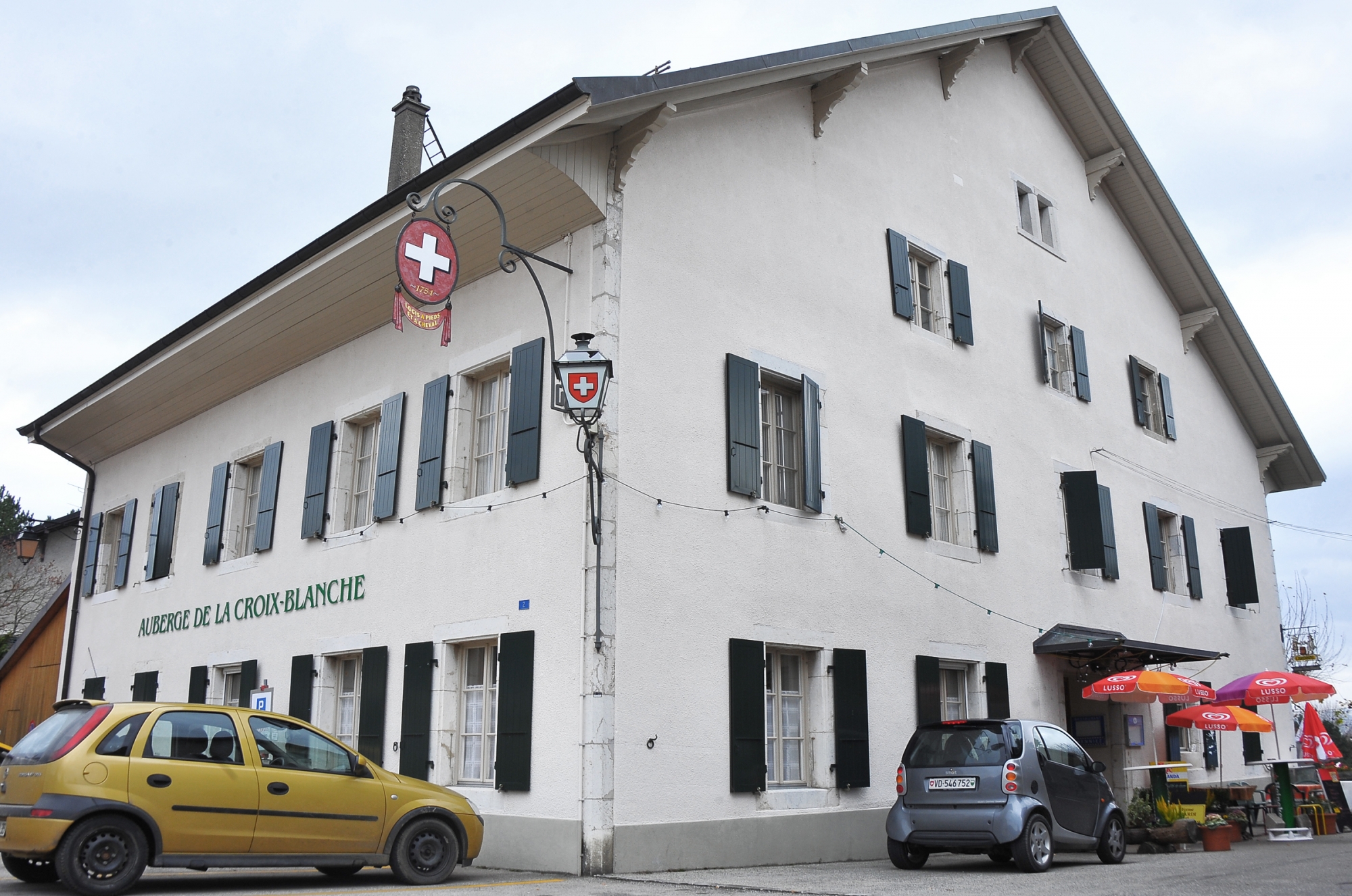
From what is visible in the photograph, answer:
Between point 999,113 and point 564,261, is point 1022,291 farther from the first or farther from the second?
point 564,261

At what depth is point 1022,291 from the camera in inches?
656

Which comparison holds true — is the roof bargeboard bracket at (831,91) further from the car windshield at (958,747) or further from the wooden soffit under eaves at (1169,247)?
the car windshield at (958,747)

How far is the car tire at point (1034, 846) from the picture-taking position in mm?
9891

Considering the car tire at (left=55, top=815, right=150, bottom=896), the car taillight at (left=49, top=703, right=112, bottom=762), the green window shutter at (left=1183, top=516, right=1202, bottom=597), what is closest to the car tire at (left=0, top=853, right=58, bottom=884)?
the car tire at (left=55, top=815, right=150, bottom=896)

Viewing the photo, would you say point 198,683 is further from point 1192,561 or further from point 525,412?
point 1192,561

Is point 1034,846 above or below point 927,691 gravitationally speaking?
below

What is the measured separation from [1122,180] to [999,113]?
344 centimetres

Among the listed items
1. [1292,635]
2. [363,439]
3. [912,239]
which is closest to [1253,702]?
[912,239]

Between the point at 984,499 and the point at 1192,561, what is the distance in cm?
663

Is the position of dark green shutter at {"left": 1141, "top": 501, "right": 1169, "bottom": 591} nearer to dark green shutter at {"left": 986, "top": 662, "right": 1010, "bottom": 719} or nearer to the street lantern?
dark green shutter at {"left": 986, "top": 662, "right": 1010, "bottom": 719}

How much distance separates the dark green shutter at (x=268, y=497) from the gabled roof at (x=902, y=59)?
118cm

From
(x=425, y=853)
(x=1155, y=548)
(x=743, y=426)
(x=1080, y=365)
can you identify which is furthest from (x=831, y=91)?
(x=1155, y=548)

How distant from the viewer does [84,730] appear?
766cm

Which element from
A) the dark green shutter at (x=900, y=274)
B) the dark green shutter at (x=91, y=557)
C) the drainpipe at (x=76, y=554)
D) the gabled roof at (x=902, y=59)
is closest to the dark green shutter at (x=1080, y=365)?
the gabled roof at (x=902, y=59)
